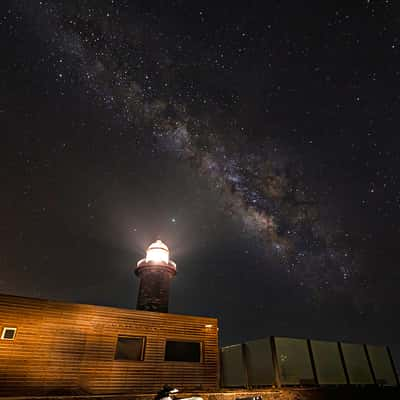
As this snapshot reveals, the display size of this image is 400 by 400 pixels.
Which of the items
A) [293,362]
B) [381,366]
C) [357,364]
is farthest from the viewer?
[381,366]

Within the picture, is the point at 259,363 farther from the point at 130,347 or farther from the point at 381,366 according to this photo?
the point at 381,366

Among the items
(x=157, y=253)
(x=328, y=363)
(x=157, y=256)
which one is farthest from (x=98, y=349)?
(x=328, y=363)

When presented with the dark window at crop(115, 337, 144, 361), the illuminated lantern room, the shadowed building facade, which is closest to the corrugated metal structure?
the shadowed building facade

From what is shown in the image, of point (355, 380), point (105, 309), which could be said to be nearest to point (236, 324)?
point (355, 380)

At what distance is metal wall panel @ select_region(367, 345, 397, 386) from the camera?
18397 millimetres

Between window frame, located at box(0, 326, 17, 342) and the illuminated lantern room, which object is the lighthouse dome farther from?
window frame, located at box(0, 326, 17, 342)

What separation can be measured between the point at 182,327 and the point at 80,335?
435 centimetres

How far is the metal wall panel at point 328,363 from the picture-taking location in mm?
15814

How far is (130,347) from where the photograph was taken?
1255cm

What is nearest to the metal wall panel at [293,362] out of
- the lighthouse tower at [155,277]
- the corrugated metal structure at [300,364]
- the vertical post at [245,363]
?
the corrugated metal structure at [300,364]

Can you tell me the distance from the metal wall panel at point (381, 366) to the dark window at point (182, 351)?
12413 mm

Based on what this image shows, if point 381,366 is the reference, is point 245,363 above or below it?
below

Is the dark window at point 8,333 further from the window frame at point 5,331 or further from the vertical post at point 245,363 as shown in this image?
the vertical post at point 245,363

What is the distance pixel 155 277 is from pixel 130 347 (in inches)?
189
